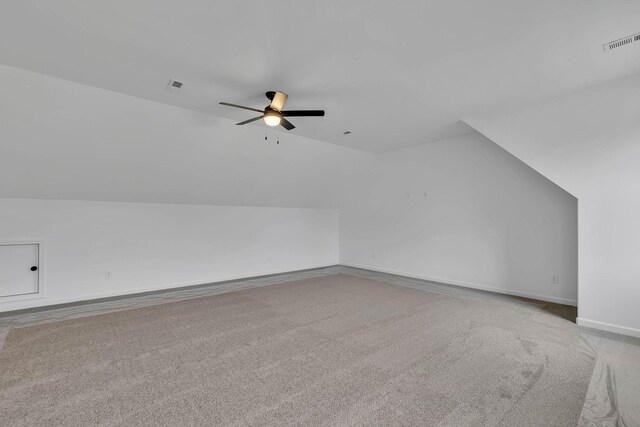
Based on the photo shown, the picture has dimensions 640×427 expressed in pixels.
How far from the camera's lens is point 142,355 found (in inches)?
114

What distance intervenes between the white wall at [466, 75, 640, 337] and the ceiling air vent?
14.5ft

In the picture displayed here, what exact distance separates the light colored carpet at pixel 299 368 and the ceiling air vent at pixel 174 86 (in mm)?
2824

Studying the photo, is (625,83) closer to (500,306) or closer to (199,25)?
(500,306)

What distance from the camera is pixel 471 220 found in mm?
5492

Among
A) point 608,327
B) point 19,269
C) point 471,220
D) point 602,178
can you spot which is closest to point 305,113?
point 602,178

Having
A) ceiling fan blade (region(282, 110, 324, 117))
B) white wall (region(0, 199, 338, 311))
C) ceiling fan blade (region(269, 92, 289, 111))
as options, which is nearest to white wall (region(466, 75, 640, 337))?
ceiling fan blade (region(282, 110, 324, 117))

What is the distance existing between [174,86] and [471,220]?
519cm

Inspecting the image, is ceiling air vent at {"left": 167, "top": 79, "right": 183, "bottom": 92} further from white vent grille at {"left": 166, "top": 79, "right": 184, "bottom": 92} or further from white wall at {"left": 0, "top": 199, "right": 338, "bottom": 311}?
white wall at {"left": 0, "top": 199, "right": 338, "bottom": 311}

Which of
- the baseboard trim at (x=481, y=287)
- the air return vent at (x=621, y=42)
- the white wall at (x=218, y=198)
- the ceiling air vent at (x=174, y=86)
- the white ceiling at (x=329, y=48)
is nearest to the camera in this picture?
the white ceiling at (x=329, y=48)

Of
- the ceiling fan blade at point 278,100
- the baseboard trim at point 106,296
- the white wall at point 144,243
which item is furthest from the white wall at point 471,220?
the ceiling fan blade at point 278,100

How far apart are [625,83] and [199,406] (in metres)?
5.29

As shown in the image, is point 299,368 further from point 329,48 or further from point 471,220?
point 471,220

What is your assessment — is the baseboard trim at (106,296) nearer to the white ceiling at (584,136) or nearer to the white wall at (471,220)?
the white wall at (471,220)

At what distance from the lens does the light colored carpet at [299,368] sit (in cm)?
204
